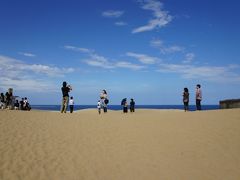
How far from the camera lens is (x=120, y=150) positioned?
43.8 ft

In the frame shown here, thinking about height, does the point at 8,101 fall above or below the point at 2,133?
above

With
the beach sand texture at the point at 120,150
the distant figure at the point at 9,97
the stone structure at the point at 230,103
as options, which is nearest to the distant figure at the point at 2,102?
the distant figure at the point at 9,97

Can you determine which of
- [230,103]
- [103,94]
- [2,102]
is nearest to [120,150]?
[103,94]

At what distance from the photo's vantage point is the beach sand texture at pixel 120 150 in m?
10.7

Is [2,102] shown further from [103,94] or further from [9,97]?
[103,94]

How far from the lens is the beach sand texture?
10.7 m

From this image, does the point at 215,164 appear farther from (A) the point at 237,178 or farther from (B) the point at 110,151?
(B) the point at 110,151

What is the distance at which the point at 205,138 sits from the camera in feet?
49.0

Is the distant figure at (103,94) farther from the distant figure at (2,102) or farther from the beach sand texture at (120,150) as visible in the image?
the distant figure at (2,102)

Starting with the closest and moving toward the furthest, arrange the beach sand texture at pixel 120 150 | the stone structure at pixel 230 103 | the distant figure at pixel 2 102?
the beach sand texture at pixel 120 150 < the stone structure at pixel 230 103 < the distant figure at pixel 2 102

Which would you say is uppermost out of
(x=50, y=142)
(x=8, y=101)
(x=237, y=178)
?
(x=8, y=101)

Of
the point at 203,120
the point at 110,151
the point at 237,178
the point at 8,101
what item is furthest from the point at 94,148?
the point at 8,101

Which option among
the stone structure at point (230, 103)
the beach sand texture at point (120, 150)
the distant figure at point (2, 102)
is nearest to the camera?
the beach sand texture at point (120, 150)

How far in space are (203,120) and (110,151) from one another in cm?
804
